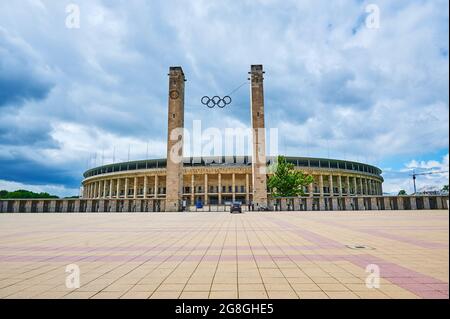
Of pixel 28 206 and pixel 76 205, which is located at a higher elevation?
pixel 76 205

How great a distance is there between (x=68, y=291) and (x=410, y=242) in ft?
29.9

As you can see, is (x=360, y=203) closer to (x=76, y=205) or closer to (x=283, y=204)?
(x=283, y=204)

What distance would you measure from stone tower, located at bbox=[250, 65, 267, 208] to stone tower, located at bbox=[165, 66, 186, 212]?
10.8 meters

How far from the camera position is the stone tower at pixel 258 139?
1432 inches

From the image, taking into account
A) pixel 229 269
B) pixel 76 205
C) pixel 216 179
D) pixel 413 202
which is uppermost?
pixel 216 179

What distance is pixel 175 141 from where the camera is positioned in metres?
36.9

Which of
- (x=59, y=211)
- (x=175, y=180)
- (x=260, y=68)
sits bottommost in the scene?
(x=59, y=211)

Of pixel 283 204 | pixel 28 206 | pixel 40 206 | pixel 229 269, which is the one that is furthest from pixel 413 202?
Answer: pixel 28 206

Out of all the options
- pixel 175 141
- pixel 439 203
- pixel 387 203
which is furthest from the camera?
pixel 175 141

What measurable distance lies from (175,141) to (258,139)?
12.1 meters
